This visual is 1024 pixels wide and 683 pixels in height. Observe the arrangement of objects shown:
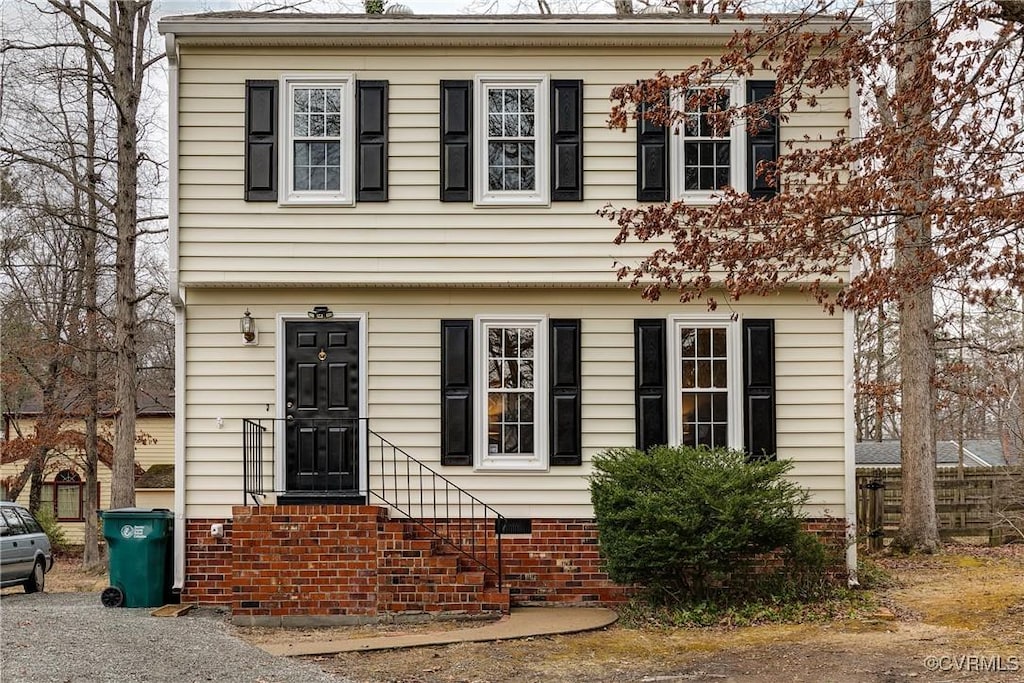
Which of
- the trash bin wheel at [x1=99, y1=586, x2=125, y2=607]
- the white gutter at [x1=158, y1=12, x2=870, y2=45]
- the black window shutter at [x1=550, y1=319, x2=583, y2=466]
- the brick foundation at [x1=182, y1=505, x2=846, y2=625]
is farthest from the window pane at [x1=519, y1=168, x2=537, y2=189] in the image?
the trash bin wheel at [x1=99, y1=586, x2=125, y2=607]

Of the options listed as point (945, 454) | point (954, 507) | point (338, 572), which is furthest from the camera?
point (945, 454)

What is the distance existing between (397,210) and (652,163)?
3008mm

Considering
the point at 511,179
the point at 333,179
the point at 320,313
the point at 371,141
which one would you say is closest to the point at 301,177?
the point at 333,179

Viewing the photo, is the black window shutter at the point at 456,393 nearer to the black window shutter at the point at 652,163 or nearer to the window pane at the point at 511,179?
the window pane at the point at 511,179

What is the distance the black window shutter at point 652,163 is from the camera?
12.9 metres

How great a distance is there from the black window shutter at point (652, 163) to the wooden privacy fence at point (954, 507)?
737cm

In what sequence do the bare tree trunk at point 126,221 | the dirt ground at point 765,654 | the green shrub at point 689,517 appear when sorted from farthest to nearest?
the bare tree trunk at point 126,221
the green shrub at point 689,517
the dirt ground at point 765,654

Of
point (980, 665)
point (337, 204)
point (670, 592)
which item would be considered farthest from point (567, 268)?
point (980, 665)

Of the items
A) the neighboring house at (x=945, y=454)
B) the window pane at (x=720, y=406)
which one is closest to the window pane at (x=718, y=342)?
the window pane at (x=720, y=406)

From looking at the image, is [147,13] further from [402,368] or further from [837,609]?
[837,609]

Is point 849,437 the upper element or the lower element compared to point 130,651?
upper

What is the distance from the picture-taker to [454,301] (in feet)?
42.7

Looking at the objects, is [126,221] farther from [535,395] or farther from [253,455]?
[535,395]

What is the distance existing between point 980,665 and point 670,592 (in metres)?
3.67
